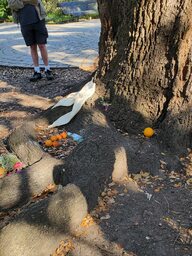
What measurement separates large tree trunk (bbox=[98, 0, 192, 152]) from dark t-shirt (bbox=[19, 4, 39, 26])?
8.48 ft

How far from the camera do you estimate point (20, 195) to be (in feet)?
10.6

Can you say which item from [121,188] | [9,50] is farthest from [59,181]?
[9,50]

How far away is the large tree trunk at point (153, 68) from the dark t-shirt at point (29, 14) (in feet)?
8.48

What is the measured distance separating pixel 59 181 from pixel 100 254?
2.83ft

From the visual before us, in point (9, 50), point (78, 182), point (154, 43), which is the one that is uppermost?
point (154, 43)

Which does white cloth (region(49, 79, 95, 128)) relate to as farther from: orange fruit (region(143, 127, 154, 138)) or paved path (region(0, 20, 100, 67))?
paved path (region(0, 20, 100, 67))

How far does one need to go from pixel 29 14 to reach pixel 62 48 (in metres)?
3.85

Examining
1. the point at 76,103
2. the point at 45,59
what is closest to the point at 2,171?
the point at 76,103

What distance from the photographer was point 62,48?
405 inches

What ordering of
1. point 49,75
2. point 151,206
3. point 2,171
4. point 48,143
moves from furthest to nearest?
point 49,75 < point 48,143 < point 2,171 < point 151,206

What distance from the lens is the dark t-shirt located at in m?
6.43

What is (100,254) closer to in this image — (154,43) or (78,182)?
(78,182)

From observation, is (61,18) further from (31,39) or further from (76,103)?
(76,103)

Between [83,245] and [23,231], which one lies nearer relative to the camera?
[23,231]
